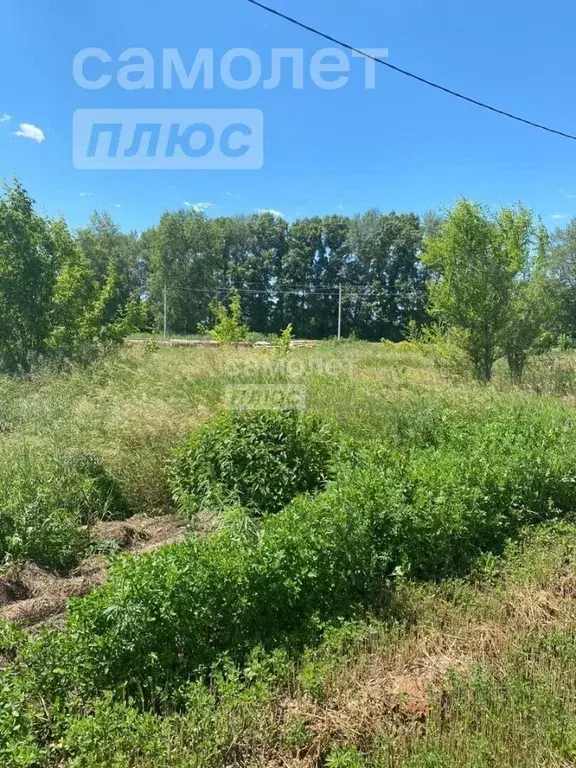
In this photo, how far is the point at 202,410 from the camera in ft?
19.9

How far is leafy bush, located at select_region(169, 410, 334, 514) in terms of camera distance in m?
4.64

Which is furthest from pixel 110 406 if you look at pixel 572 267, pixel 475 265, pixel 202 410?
pixel 572 267

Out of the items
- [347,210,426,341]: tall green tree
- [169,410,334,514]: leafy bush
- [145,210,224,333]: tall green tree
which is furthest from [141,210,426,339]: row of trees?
[169,410,334,514]: leafy bush

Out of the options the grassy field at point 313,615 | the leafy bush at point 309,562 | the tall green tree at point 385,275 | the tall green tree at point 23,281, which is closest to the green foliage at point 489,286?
the grassy field at point 313,615

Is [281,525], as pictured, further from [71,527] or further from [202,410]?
[202,410]

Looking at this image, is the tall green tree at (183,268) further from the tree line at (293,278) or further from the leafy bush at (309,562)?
the leafy bush at (309,562)

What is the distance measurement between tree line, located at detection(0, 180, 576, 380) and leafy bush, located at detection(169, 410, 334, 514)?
306 inches

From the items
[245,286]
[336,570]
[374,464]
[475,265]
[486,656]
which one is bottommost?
[486,656]

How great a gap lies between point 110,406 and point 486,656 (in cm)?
512

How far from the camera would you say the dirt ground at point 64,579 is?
3214 millimetres

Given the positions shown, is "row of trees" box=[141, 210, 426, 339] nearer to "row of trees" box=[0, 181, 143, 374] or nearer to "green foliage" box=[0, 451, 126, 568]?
→ "row of trees" box=[0, 181, 143, 374]

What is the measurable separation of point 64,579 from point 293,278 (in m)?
48.1

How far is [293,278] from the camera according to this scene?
165 ft

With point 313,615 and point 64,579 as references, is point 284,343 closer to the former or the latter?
point 64,579
